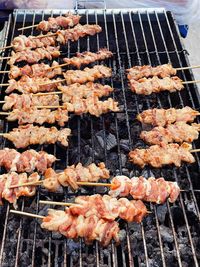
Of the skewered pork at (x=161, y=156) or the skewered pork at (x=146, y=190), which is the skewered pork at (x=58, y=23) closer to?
the skewered pork at (x=161, y=156)

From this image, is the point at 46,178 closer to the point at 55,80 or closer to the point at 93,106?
the point at 93,106

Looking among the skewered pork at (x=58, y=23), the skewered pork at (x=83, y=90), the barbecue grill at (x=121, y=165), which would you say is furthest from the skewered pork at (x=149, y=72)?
the skewered pork at (x=58, y=23)

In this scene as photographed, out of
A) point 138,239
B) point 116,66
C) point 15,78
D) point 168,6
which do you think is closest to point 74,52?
point 116,66

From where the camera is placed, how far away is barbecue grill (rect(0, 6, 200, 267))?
347 centimetres

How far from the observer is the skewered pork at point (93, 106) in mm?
4562

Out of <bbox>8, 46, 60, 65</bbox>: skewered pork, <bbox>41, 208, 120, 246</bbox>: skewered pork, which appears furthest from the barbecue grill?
<bbox>8, 46, 60, 65</bbox>: skewered pork

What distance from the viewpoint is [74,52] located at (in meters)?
6.05

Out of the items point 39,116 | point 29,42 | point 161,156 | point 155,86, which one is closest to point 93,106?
point 39,116

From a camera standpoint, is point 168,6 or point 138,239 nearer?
point 138,239

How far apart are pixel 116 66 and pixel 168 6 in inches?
88.8

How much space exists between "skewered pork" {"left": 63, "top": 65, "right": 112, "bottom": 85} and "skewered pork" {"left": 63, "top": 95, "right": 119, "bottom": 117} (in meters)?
0.55

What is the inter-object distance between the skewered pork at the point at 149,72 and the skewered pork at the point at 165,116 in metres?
0.81

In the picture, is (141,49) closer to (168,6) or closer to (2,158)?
(168,6)

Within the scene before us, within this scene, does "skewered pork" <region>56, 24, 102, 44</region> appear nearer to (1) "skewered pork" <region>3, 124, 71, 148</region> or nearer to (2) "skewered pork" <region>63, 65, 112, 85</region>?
(2) "skewered pork" <region>63, 65, 112, 85</region>
